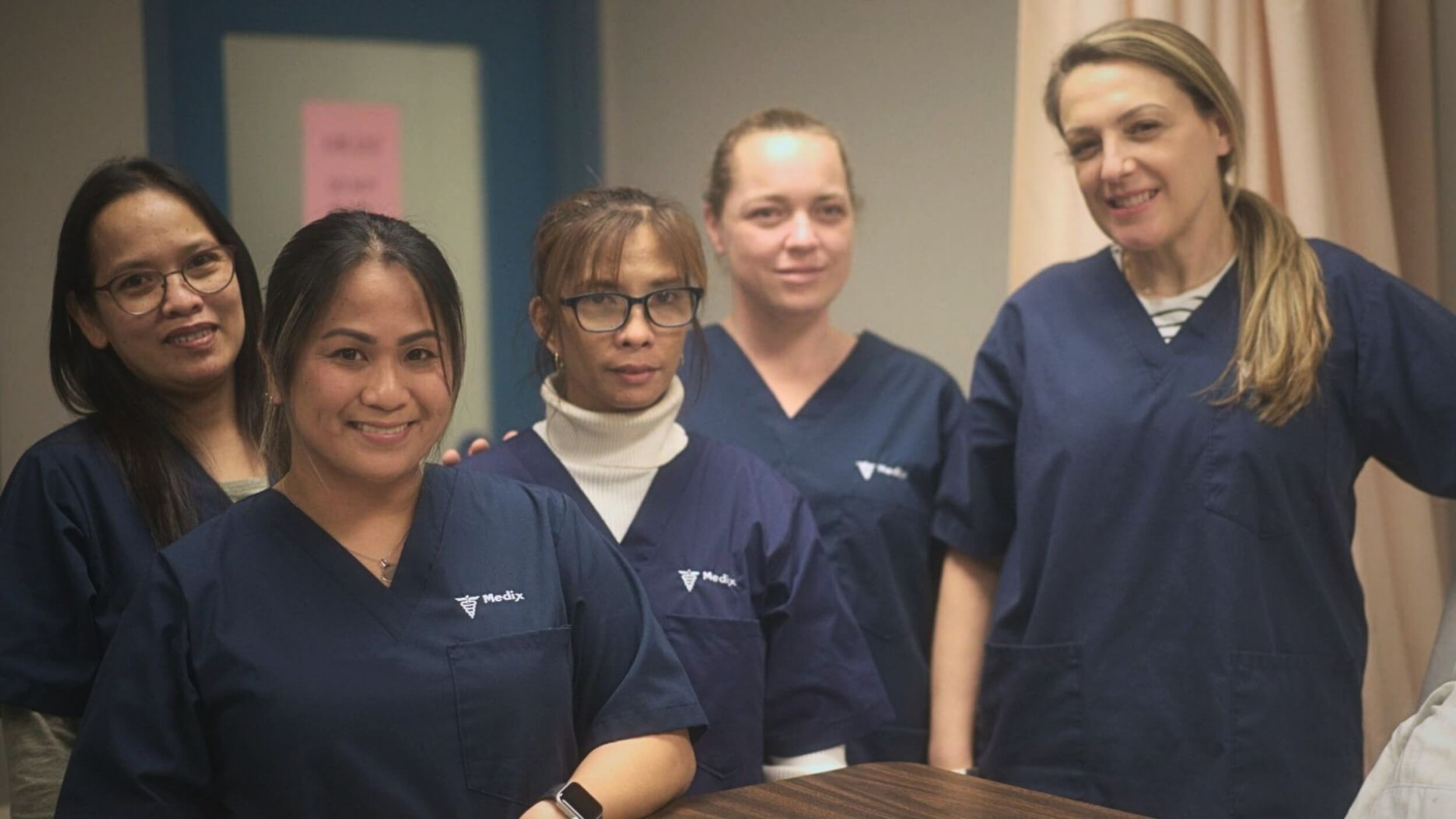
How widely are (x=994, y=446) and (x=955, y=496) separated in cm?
9

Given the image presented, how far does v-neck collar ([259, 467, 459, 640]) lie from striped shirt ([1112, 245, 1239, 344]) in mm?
1016

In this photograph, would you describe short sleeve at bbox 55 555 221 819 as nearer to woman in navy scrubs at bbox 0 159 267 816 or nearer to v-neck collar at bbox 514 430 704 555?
woman in navy scrubs at bbox 0 159 267 816

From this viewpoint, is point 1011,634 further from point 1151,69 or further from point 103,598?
point 103,598

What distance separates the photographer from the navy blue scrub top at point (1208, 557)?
5.81 ft

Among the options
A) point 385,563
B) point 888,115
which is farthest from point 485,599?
point 888,115

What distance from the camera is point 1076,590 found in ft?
6.09

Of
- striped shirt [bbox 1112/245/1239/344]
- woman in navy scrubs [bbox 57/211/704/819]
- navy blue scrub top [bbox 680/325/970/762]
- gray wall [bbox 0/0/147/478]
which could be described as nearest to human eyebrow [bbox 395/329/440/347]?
woman in navy scrubs [bbox 57/211/704/819]

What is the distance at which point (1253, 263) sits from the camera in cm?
185

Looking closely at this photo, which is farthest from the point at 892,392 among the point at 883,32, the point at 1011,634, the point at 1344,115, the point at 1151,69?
the point at 883,32

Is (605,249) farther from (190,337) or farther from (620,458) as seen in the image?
(190,337)

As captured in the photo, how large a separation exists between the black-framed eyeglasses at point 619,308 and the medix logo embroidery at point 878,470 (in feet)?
→ 1.55

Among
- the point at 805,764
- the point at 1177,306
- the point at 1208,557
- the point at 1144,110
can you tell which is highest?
the point at 1144,110

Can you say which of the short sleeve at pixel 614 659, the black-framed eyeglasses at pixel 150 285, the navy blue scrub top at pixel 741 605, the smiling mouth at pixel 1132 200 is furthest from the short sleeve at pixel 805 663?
the black-framed eyeglasses at pixel 150 285

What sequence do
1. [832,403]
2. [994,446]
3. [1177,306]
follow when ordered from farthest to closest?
[832,403] → [994,446] → [1177,306]
